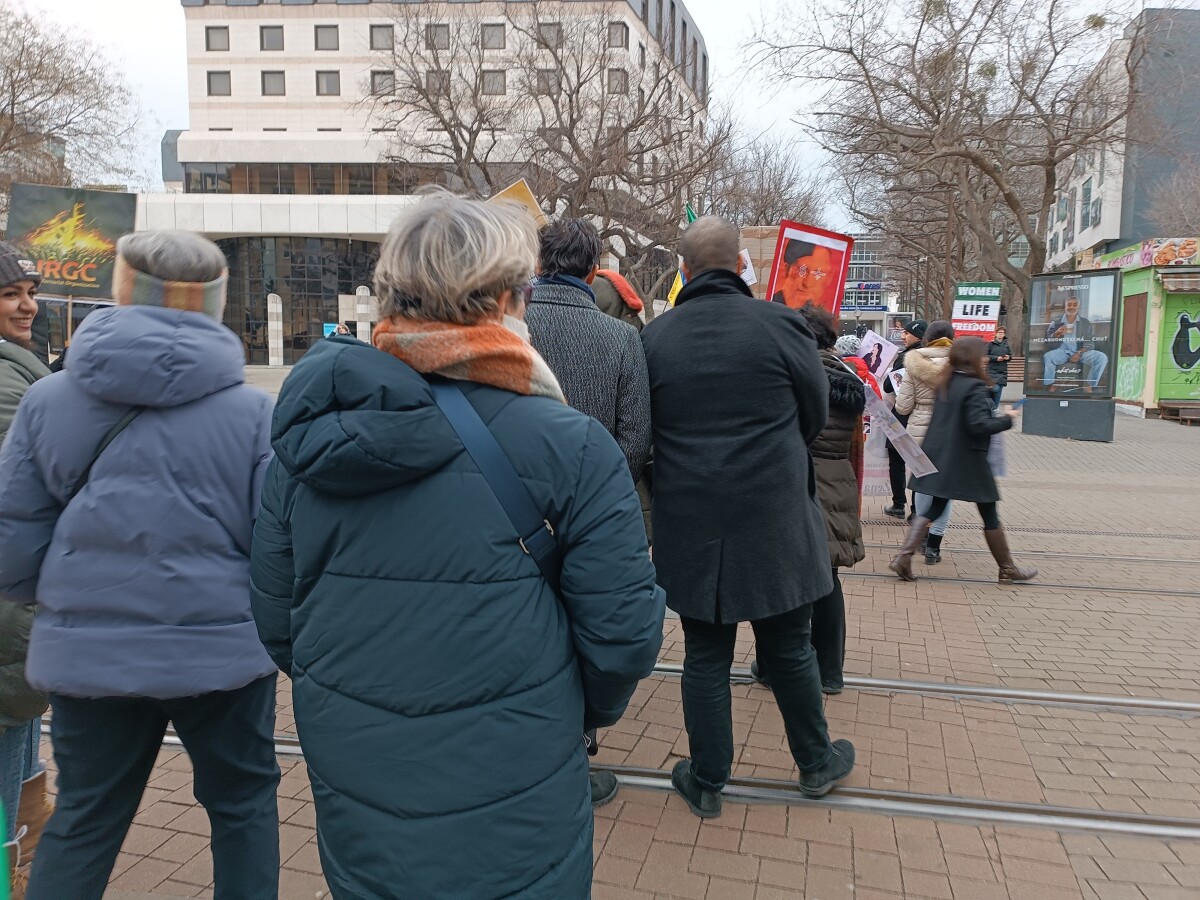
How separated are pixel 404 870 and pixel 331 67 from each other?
193ft

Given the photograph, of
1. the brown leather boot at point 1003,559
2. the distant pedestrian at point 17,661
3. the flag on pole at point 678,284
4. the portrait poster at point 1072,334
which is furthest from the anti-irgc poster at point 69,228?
the portrait poster at point 1072,334

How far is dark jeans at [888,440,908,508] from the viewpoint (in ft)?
29.5

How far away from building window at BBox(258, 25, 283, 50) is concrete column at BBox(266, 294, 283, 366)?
15039 mm

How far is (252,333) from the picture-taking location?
52.6 meters

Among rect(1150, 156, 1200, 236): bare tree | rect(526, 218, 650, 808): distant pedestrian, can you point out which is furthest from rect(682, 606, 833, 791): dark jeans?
rect(1150, 156, 1200, 236): bare tree

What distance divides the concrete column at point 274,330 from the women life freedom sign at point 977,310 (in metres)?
41.6

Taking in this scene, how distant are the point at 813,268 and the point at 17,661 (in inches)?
203

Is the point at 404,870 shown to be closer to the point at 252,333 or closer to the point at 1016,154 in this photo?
the point at 1016,154

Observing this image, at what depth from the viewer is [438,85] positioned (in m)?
27.5

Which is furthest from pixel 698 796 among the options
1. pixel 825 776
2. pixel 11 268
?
pixel 11 268

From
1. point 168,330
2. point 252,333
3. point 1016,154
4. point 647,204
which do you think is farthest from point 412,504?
point 252,333

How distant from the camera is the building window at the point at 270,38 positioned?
53781 millimetres

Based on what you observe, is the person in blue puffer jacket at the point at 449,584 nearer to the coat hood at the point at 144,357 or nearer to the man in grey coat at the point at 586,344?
the coat hood at the point at 144,357

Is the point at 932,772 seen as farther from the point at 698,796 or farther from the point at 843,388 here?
the point at 843,388
